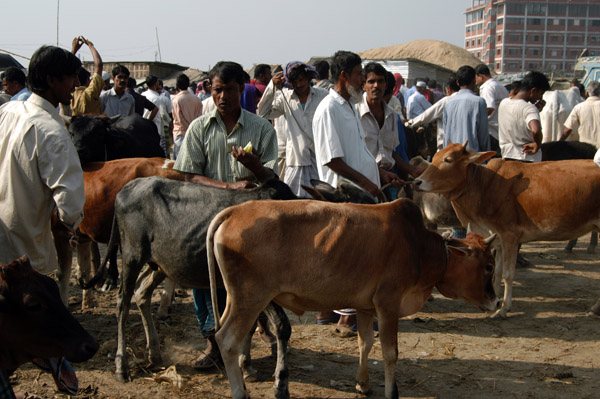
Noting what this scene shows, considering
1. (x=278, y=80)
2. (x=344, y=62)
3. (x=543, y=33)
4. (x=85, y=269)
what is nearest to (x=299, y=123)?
(x=278, y=80)

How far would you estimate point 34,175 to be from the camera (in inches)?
139

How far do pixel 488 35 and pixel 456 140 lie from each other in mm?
109397

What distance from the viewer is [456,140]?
24.5 ft

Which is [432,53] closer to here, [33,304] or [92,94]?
[92,94]

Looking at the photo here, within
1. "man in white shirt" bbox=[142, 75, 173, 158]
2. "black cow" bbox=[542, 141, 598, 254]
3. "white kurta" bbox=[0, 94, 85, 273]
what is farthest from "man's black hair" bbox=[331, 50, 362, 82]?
"man in white shirt" bbox=[142, 75, 173, 158]

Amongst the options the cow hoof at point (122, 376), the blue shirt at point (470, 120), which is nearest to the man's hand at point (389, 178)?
the blue shirt at point (470, 120)

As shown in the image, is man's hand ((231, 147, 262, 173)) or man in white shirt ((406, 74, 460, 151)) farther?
man in white shirt ((406, 74, 460, 151))

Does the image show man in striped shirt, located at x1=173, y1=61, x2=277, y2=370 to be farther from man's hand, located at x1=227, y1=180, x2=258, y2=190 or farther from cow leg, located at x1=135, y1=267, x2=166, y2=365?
cow leg, located at x1=135, y1=267, x2=166, y2=365

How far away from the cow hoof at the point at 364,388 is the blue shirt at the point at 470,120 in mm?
3902

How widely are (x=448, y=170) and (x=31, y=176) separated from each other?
4263 mm

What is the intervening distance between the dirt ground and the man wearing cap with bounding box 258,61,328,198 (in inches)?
60.8

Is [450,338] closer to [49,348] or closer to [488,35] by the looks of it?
[49,348]

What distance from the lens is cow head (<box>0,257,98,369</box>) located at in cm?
275

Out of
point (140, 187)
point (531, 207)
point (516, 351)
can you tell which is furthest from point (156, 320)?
point (531, 207)
